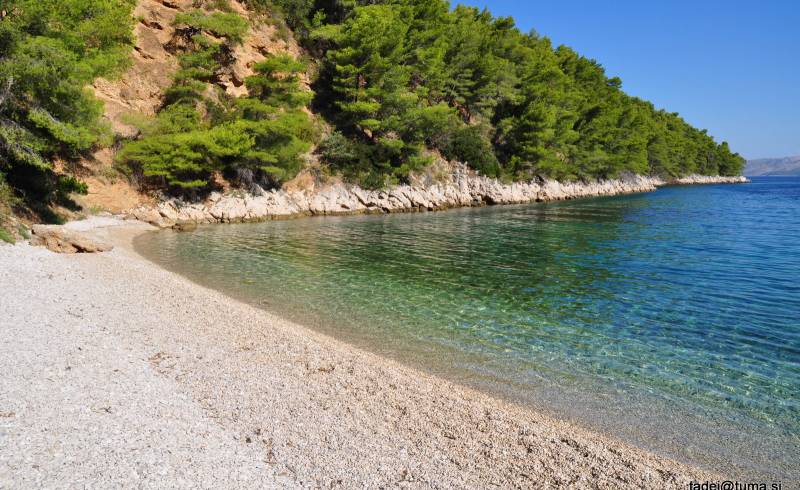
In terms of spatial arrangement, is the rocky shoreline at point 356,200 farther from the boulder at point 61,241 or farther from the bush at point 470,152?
the boulder at point 61,241

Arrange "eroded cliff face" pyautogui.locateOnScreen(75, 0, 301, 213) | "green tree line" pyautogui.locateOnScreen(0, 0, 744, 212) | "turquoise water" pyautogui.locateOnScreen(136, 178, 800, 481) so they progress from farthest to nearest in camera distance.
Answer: "eroded cliff face" pyautogui.locateOnScreen(75, 0, 301, 213)
"green tree line" pyautogui.locateOnScreen(0, 0, 744, 212)
"turquoise water" pyautogui.locateOnScreen(136, 178, 800, 481)

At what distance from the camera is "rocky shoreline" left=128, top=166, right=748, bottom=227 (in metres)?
27.3

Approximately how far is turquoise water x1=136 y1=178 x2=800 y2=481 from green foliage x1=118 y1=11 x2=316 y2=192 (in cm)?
778

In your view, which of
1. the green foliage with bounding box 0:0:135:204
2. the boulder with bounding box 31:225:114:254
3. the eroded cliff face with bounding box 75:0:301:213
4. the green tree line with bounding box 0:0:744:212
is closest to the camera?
the boulder with bounding box 31:225:114:254

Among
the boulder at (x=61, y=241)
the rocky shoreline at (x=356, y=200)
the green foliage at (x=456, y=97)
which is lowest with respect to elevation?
the boulder at (x=61, y=241)

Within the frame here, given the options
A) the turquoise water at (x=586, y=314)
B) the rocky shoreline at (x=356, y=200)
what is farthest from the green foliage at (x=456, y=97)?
the turquoise water at (x=586, y=314)

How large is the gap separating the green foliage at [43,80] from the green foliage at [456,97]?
1982cm

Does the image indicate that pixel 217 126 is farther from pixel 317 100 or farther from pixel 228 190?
pixel 317 100

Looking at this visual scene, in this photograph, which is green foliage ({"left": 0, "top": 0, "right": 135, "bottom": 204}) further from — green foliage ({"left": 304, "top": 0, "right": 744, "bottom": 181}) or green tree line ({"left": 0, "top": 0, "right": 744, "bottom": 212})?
green foliage ({"left": 304, "top": 0, "right": 744, "bottom": 181})

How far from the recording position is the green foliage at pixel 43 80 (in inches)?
537

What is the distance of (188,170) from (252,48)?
14808 mm

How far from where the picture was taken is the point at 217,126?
29.2 m

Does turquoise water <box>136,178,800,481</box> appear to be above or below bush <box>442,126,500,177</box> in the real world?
below

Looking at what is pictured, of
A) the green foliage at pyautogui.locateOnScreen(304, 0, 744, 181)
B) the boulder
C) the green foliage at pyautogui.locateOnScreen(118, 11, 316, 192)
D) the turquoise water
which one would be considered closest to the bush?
the green foliage at pyautogui.locateOnScreen(304, 0, 744, 181)
